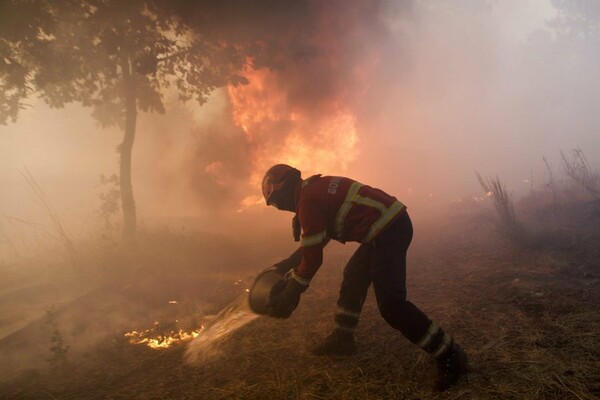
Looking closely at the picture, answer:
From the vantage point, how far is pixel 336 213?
10.2 feet

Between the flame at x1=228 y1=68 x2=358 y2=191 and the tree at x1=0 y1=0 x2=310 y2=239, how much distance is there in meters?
1.38

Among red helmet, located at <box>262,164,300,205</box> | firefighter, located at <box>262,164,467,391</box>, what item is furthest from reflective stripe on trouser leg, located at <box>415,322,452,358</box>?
red helmet, located at <box>262,164,300,205</box>

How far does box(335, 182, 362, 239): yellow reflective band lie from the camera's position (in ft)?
10.1

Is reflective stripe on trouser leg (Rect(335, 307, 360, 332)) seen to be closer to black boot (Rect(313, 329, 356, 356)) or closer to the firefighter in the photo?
black boot (Rect(313, 329, 356, 356))

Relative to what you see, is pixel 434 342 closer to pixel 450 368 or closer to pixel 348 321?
pixel 450 368

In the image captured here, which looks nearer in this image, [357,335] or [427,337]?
[427,337]

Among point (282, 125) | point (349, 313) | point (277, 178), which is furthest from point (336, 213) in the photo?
point (282, 125)

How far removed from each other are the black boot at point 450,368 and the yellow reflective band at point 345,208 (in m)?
1.28

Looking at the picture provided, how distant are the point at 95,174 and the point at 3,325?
1016 inches

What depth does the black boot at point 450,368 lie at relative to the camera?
8.89 ft

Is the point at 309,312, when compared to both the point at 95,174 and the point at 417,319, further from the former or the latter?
the point at 95,174

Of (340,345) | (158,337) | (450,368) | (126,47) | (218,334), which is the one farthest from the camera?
(126,47)

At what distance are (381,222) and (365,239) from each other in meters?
0.21

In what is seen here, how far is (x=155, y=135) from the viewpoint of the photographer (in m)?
20.1
